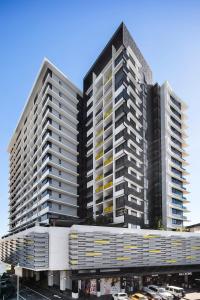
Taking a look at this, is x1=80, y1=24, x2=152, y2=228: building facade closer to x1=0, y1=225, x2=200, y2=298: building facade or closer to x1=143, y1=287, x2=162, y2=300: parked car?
x1=0, y1=225, x2=200, y2=298: building facade

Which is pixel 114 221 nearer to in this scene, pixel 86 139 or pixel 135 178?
pixel 135 178

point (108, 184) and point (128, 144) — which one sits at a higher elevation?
point (128, 144)

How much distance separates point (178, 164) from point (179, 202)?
1091cm

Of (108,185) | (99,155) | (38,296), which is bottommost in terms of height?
(38,296)

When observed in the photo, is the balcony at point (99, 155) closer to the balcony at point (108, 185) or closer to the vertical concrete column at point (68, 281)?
the balcony at point (108, 185)

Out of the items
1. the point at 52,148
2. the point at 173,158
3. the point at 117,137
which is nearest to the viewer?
the point at 117,137

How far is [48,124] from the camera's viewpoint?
2867 inches

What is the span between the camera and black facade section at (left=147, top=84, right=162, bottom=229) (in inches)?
3007

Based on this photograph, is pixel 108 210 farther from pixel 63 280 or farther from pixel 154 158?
pixel 154 158

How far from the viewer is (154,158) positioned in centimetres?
7981

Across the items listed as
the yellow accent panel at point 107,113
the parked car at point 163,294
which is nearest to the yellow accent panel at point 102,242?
the parked car at point 163,294

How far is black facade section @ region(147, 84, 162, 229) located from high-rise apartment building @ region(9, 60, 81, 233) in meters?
19.8

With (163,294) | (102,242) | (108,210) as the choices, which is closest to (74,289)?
(102,242)

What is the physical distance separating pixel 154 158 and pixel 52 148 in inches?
1062
